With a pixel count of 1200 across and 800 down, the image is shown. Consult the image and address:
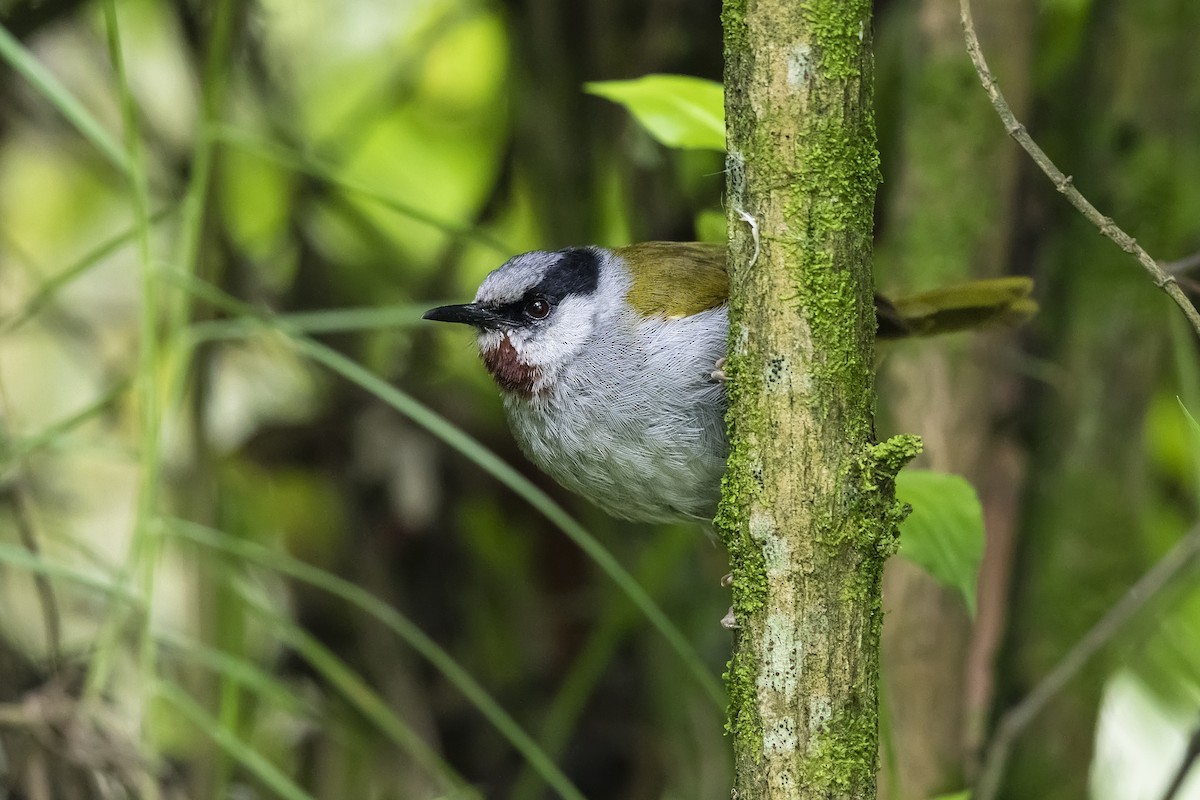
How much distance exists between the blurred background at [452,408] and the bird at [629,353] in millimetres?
199

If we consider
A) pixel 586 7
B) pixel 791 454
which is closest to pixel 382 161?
pixel 586 7

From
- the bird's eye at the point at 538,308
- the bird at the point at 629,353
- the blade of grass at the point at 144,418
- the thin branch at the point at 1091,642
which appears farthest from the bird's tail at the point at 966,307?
the blade of grass at the point at 144,418

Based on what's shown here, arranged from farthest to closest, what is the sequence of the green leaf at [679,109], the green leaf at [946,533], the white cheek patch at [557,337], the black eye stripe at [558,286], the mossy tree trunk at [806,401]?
the black eye stripe at [558,286] < the white cheek patch at [557,337] < the green leaf at [679,109] < the green leaf at [946,533] < the mossy tree trunk at [806,401]

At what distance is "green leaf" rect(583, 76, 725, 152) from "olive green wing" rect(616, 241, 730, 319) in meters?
0.40

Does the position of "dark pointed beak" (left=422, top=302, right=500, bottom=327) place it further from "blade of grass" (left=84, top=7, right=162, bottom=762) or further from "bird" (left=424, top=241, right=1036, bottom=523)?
"blade of grass" (left=84, top=7, right=162, bottom=762)

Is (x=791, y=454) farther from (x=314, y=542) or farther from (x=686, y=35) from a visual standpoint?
(x=314, y=542)

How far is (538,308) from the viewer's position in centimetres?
283

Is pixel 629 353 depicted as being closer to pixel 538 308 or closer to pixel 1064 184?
pixel 538 308

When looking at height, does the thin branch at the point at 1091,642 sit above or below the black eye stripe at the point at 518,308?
below

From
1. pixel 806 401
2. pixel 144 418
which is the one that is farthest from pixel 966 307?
pixel 144 418

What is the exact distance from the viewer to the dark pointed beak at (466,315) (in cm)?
273

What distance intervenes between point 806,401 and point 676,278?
1.08 m

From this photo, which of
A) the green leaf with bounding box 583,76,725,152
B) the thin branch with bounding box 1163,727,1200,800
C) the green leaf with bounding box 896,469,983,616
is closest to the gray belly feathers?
the green leaf with bounding box 583,76,725,152

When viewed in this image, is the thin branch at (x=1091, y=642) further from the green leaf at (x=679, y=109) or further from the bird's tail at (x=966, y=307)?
the green leaf at (x=679, y=109)
